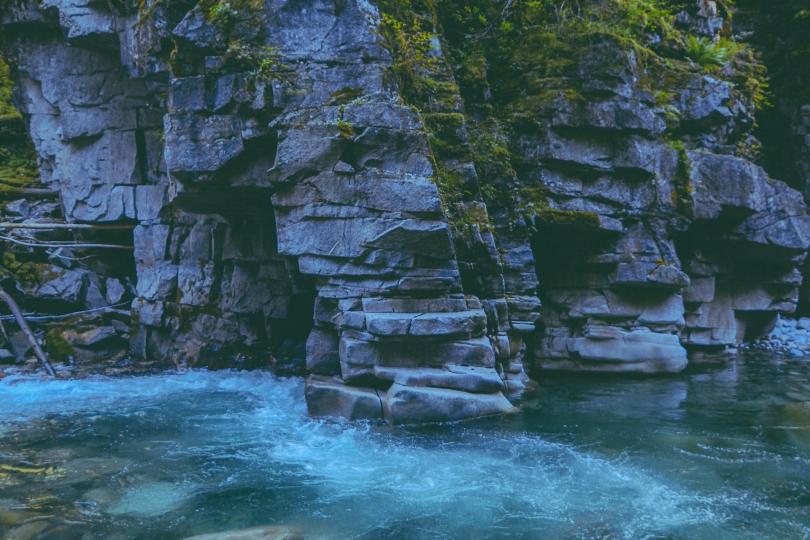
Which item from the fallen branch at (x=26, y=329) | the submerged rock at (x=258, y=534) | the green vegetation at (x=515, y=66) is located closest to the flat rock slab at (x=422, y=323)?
the green vegetation at (x=515, y=66)

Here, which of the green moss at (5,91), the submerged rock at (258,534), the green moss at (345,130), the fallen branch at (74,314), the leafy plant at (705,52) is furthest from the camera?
the green moss at (5,91)

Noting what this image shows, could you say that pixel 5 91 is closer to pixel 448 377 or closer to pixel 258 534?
pixel 448 377

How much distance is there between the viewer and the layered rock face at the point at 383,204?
987 cm

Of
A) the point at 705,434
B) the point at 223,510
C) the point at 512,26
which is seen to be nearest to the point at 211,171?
the point at 223,510

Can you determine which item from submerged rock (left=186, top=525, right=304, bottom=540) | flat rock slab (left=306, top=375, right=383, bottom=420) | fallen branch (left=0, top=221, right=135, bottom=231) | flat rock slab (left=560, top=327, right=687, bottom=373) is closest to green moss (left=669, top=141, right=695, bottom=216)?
flat rock slab (left=560, top=327, right=687, bottom=373)

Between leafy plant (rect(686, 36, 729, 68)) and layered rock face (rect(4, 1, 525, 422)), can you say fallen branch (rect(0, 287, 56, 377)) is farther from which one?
leafy plant (rect(686, 36, 729, 68))

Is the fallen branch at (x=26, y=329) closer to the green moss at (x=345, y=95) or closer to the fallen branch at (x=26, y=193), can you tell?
the fallen branch at (x=26, y=193)

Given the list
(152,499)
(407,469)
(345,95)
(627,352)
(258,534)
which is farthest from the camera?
(627,352)

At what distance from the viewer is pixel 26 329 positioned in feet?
47.3

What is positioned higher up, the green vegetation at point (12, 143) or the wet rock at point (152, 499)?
the green vegetation at point (12, 143)

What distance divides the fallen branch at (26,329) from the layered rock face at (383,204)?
1.97 metres

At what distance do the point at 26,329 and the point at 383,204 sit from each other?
974 centimetres

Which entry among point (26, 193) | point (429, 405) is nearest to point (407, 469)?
point (429, 405)

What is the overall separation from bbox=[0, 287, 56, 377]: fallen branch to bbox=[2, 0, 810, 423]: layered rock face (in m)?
1.97
